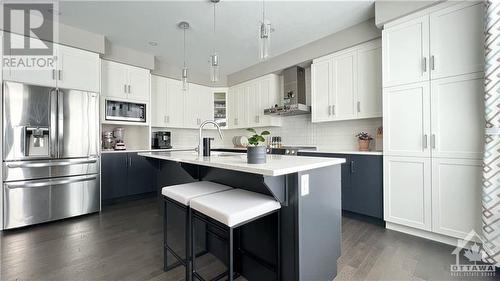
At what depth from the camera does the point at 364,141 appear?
121 inches

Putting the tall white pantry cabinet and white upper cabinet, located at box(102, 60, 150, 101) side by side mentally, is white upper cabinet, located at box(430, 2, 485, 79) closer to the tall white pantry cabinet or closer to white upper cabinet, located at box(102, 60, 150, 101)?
the tall white pantry cabinet

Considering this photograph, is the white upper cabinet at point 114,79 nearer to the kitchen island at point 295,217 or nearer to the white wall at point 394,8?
the kitchen island at point 295,217

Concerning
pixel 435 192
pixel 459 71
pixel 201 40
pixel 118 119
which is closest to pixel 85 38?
pixel 118 119

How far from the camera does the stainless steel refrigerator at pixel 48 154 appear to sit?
2.55 m

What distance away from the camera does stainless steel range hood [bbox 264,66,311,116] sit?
3836mm

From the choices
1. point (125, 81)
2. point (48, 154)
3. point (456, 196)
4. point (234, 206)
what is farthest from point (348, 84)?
point (48, 154)

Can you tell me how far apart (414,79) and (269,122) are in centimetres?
250

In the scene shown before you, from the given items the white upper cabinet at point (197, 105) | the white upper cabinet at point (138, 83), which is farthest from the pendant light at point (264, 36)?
the white upper cabinet at point (197, 105)

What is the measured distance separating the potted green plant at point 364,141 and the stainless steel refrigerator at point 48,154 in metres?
3.97

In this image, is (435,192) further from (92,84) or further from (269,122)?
(92,84)

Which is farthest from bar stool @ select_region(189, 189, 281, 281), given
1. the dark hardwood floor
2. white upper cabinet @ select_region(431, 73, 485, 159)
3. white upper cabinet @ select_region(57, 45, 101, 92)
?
white upper cabinet @ select_region(57, 45, 101, 92)

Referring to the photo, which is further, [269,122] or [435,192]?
[269,122]

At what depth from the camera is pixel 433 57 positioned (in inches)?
86.5

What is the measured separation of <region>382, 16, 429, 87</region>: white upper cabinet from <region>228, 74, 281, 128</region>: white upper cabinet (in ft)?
7.06
